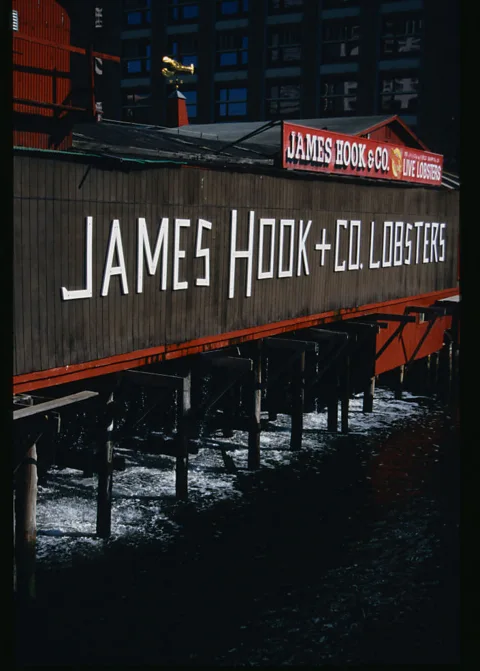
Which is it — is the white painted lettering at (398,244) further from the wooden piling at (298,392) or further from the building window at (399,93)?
the building window at (399,93)

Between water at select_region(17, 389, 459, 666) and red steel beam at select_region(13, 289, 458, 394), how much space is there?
16.4 ft

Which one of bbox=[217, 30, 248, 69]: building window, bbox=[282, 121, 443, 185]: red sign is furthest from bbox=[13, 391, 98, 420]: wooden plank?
bbox=[217, 30, 248, 69]: building window

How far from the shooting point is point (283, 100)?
7569cm

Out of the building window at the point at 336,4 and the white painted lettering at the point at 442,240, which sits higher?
the building window at the point at 336,4

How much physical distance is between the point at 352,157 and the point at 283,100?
49816 mm

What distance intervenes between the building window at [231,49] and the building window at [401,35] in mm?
13455

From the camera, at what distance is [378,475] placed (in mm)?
28578

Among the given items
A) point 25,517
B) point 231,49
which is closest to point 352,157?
point 25,517

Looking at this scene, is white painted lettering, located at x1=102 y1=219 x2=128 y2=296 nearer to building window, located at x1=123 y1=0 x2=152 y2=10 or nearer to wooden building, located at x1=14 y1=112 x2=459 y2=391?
wooden building, located at x1=14 y1=112 x2=459 y2=391

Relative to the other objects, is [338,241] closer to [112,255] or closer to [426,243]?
[426,243]

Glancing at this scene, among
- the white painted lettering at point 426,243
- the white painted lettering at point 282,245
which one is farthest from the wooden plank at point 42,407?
the white painted lettering at point 426,243

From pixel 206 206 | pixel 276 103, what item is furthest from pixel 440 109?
pixel 206 206

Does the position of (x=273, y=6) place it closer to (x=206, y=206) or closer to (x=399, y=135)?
(x=399, y=135)

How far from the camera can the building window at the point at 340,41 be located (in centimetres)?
7250
